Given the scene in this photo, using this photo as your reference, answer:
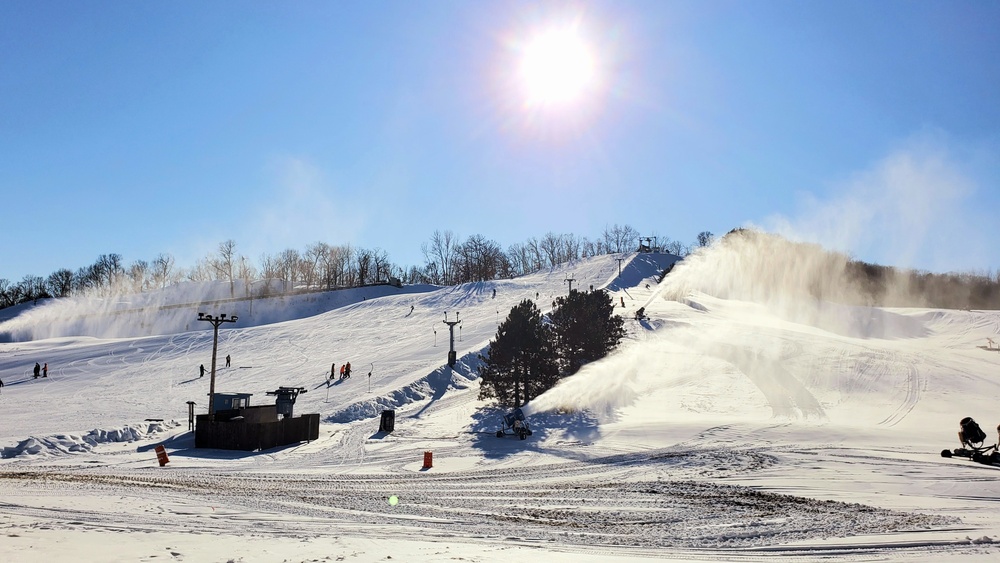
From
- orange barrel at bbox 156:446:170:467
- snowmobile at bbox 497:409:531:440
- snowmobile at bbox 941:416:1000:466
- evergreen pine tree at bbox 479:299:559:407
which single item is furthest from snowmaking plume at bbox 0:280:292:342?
snowmobile at bbox 941:416:1000:466

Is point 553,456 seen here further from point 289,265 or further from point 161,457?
point 289,265

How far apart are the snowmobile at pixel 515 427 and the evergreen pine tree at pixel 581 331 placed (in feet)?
32.3

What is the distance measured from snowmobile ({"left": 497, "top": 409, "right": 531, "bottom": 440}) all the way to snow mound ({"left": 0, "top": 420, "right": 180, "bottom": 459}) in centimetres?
1676

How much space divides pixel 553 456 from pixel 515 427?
4542 millimetres

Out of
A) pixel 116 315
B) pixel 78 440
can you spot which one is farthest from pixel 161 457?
pixel 116 315

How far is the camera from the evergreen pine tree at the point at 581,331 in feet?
121

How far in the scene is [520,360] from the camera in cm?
3366

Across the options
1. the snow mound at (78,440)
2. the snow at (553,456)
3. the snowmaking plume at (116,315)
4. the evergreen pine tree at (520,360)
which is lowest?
the snow mound at (78,440)

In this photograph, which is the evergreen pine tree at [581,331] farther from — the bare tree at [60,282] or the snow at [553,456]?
the bare tree at [60,282]

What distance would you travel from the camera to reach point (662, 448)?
22.8 meters

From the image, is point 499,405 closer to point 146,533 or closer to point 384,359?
point 384,359

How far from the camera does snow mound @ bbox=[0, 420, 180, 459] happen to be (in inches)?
980

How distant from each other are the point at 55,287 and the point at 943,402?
185796mm

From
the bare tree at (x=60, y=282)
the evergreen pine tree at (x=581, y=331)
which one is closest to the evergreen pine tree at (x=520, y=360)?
the evergreen pine tree at (x=581, y=331)
